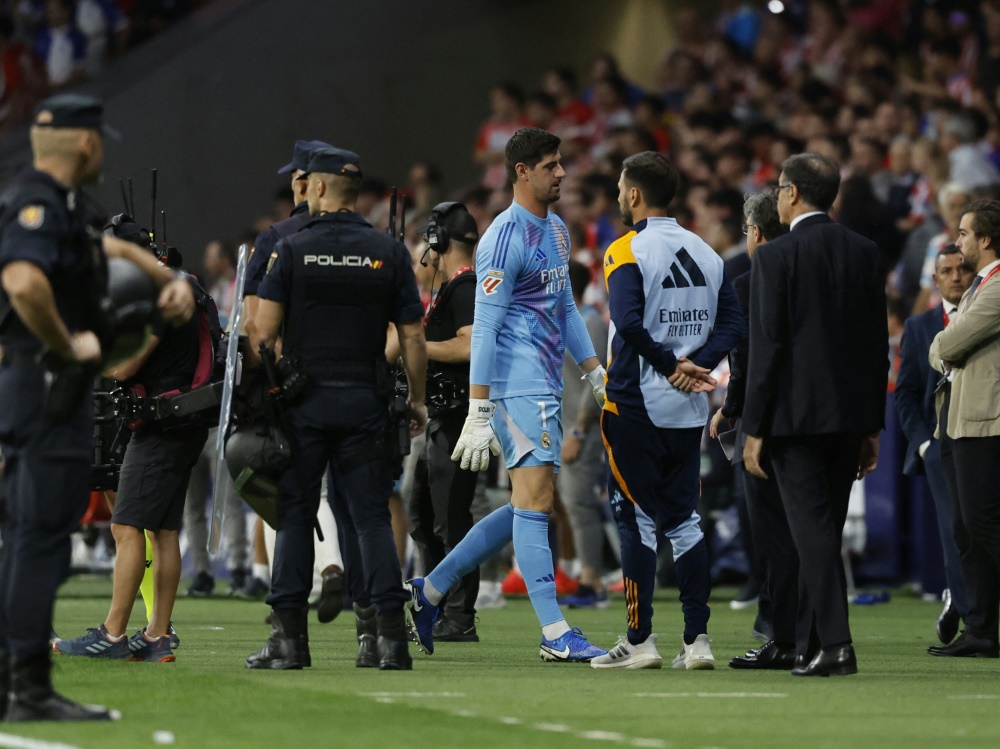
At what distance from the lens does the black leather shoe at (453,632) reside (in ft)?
34.2

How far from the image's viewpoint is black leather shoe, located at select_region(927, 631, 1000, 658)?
976cm

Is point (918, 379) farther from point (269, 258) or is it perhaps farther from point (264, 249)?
point (269, 258)

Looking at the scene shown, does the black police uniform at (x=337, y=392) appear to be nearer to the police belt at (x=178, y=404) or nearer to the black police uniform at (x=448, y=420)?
the police belt at (x=178, y=404)

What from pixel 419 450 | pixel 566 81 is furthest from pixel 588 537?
pixel 566 81

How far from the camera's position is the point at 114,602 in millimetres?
9109

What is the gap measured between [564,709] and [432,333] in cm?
405

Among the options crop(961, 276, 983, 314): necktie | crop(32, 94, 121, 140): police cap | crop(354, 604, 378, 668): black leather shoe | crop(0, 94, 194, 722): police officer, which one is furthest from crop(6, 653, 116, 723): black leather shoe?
crop(961, 276, 983, 314): necktie

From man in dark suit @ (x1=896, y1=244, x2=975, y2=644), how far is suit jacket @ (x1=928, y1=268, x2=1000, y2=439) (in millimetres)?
1344

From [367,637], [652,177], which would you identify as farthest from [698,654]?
[652,177]

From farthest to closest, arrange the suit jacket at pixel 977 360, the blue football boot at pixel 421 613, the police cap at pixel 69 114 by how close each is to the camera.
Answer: the blue football boot at pixel 421 613 → the suit jacket at pixel 977 360 → the police cap at pixel 69 114

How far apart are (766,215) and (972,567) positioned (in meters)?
2.13

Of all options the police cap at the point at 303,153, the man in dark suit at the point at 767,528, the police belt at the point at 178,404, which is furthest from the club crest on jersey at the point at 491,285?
the police belt at the point at 178,404

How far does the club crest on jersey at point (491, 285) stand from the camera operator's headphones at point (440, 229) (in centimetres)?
191

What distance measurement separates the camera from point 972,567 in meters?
10.1
